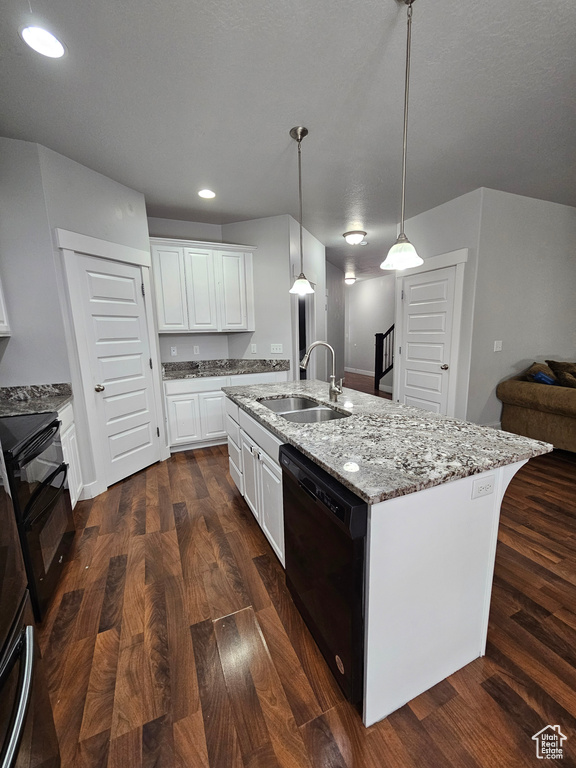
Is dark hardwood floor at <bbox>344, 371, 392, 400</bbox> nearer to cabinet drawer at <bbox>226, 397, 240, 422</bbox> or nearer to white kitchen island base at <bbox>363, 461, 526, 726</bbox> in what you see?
cabinet drawer at <bbox>226, 397, 240, 422</bbox>

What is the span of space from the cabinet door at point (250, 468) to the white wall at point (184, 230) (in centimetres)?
285

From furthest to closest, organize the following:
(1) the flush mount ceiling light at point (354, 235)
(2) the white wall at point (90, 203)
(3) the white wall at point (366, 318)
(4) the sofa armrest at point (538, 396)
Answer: (3) the white wall at point (366, 318) → (1) the flush mount ceiling light at point (354, 235) → (4) the sofa armrest at point (538, 396) → (2) the white wall at point (90, 203)

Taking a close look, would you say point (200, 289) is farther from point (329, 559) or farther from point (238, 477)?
point (329, 559)

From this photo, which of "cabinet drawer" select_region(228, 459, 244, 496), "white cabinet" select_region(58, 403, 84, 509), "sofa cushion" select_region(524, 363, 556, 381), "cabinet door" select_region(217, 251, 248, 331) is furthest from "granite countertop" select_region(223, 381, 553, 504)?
"sofa cushion" select_region(524, 363, 556, 381)

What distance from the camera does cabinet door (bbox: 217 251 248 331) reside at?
12.4ft

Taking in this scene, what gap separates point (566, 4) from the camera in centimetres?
137

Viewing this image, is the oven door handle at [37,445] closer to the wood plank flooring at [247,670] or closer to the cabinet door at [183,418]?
the wood plank flooring at [247,670]

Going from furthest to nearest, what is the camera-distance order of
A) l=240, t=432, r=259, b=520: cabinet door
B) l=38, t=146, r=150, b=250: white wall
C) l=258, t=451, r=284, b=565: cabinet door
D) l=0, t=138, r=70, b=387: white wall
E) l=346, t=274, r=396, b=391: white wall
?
l=346, t=274, r=396, b=391: white wall → l=38, t=146, r=150, b=250: white wall → l=0, t=138, r=70, b=387: white wall → l=240, t=432, r=259, b=520: cabinet door → l=258, t=451, r=284, b=565: cabinet door

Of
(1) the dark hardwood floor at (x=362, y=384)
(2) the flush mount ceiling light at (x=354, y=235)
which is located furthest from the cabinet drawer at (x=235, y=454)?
(1) the dark hardwood floor at (x=362, y=384)

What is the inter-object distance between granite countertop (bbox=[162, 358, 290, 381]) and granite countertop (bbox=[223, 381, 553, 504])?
1.91 metres

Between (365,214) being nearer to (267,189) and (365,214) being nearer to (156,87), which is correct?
(267,189)

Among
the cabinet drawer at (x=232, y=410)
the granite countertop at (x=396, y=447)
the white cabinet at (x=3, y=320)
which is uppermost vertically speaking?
the white cabinet at (x=3, y=320)

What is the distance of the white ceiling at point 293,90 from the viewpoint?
140 cm

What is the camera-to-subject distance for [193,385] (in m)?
3.57
